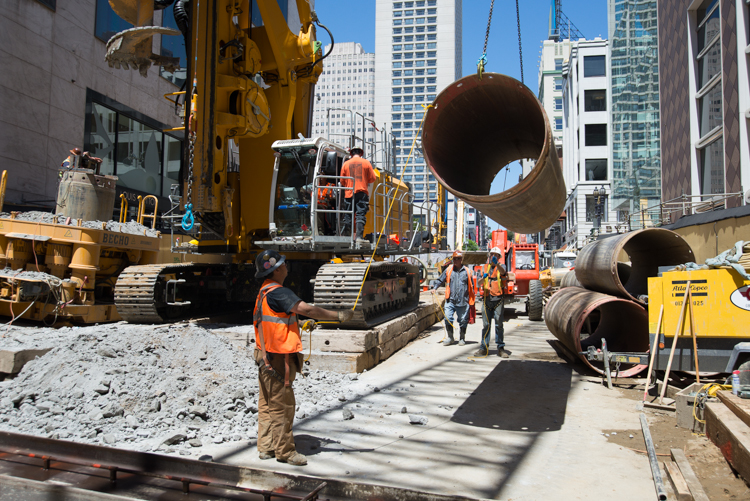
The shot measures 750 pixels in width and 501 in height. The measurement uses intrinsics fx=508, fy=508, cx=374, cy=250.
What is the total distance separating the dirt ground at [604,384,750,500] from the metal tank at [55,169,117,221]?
8450 mm

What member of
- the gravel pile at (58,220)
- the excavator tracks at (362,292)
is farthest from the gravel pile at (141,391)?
the gravel pile at (58,220)

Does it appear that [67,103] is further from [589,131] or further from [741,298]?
[589,131]

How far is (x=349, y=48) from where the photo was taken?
12556cm

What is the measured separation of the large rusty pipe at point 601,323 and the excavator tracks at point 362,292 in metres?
2.75

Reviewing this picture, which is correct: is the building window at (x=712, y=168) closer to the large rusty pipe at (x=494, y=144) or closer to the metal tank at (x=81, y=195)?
the large rusty pipe at (x=494, y=144)

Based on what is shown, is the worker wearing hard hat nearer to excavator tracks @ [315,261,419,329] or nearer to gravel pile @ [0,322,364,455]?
excavator tracks @ [315,261,419,329]

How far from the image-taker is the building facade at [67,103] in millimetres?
12586

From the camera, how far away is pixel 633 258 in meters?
8.57

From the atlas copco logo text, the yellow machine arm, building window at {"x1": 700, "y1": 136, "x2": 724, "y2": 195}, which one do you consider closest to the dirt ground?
the atlas copco logo text

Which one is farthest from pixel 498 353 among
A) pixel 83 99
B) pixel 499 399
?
pixel 83 99

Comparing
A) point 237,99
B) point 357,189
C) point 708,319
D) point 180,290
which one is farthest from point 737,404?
point 180,290

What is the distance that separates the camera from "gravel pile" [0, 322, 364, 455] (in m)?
4.43

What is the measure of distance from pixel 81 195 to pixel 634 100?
42.8 m

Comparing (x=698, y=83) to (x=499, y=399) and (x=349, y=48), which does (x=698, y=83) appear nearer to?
(x=499, y=399)
